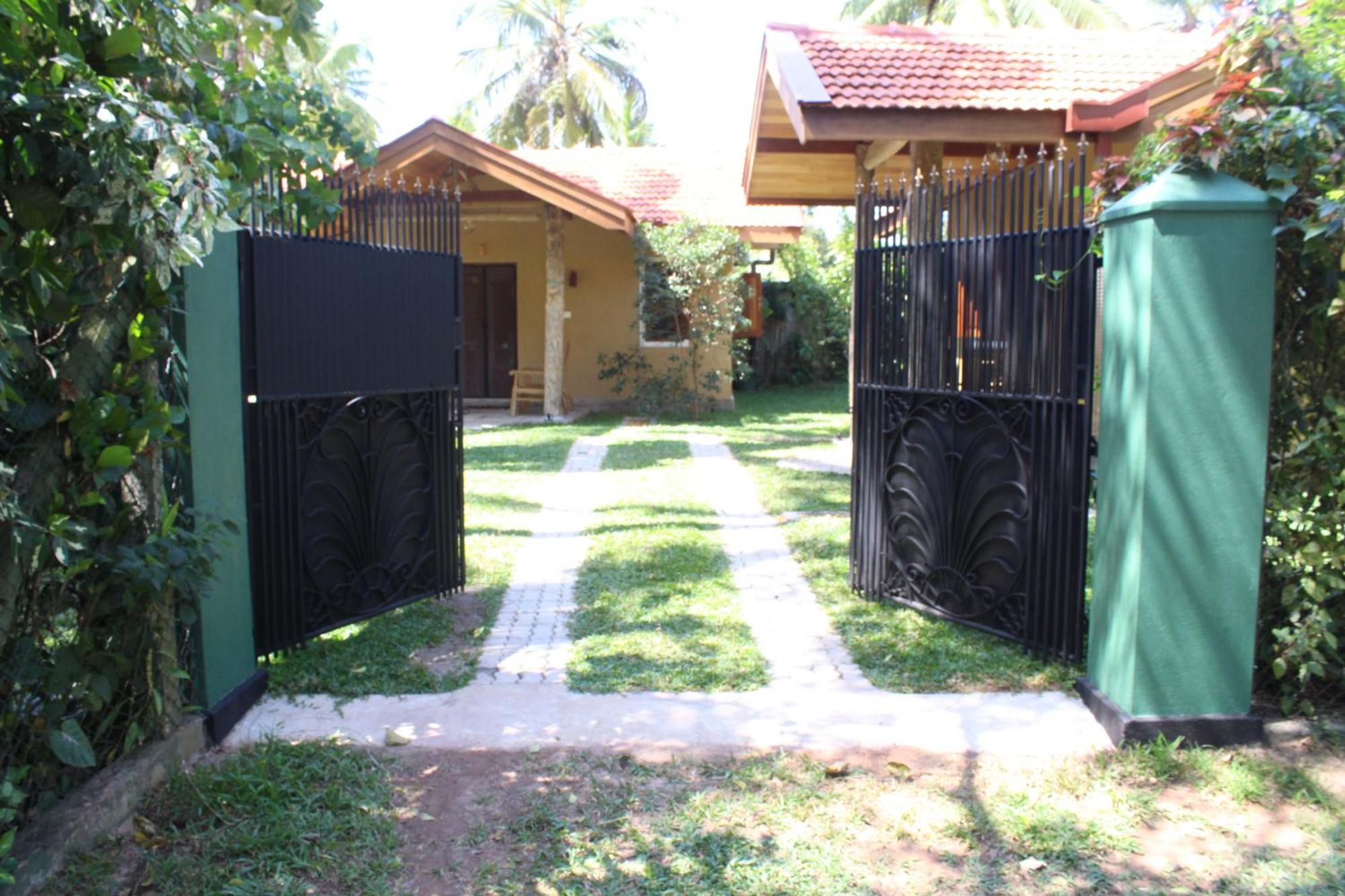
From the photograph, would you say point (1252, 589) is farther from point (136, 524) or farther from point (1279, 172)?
point (136, 524)

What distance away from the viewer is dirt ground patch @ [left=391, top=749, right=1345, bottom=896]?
10.4 ft

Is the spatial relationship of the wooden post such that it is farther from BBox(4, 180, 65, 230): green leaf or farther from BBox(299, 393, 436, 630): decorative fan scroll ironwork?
BBox(4, 180, 65, 230): green leaf

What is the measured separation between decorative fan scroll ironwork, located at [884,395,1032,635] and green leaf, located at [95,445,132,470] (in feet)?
11.7

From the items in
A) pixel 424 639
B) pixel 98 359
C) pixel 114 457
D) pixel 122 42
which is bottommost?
pixel 424 639

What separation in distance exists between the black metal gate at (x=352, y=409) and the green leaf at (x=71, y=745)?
1584 mm

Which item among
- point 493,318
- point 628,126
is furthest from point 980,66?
point 628,126

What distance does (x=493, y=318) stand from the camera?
1820 centimetres

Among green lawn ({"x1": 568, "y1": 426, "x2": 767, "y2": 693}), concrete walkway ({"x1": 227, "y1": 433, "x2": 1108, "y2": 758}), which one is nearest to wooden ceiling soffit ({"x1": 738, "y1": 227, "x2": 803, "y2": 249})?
green lawn ({"x1": 568, "y1": 426, "x2": 767, "y2": 693})

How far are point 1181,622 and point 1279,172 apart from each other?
5.35 ft

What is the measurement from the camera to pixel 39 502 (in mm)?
3047

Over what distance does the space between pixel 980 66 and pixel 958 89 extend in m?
0.65

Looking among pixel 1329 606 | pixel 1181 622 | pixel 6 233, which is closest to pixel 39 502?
pixel 6 233

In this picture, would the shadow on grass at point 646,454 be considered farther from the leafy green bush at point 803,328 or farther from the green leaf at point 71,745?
the leafy green bush at point 803,328

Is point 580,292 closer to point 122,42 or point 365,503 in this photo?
point 365,503
